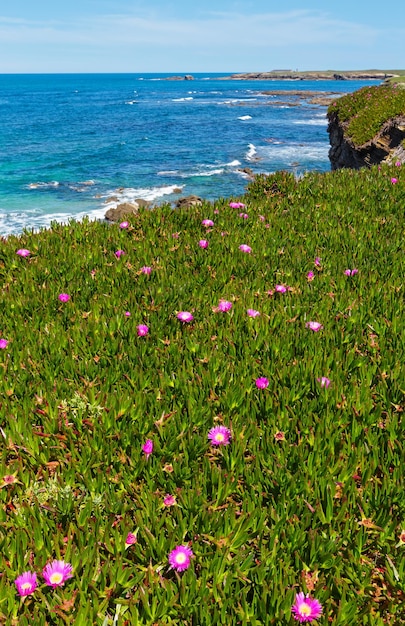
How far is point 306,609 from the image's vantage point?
70.0 inches

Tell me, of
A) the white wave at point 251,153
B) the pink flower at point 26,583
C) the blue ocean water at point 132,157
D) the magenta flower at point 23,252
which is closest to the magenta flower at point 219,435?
the pink flower at point 26,583

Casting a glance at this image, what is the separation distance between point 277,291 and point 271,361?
4.00ft

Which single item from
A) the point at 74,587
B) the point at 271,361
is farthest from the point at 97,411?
the point at 271,361

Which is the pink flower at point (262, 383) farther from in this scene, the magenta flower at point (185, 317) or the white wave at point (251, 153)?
the white wave at point (251, 153)

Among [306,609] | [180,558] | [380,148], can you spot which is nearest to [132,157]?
[380,148]

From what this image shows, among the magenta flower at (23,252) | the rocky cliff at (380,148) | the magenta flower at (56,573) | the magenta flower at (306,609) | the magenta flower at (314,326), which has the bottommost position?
the magenta flower at (306,609)

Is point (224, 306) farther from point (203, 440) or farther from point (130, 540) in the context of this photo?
point (130, 540)

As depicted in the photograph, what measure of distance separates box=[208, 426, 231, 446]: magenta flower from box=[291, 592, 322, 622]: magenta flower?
946mm

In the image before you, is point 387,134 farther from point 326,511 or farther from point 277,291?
point 326,511

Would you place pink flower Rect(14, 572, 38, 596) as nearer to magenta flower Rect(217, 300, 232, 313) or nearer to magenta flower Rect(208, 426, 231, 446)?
magenta flower Rect(208, 426, 231, 446)

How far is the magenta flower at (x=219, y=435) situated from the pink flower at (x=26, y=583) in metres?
1.15

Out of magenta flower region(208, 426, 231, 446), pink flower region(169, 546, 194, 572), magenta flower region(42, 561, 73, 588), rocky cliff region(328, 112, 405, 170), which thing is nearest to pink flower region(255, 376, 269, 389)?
magenta flower region(208, 426, 231, 446)

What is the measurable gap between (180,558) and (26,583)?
0.63 m

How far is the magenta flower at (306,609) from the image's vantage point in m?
1.76
